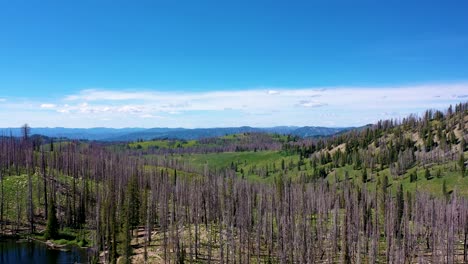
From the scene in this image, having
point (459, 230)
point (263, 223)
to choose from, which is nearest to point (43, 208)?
point (263, 223)

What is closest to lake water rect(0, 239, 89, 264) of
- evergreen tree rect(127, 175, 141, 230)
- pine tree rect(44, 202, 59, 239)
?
pine tree rect(44, 202, 59, 239)

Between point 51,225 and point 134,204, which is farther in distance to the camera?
point 134,204

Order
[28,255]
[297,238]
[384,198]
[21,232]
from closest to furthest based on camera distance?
1. [297,238]
2. [28,255]
3. [21,232]
4. [384,198]

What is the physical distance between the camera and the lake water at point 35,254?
4343 inches

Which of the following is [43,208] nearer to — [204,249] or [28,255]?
A: [28,255]

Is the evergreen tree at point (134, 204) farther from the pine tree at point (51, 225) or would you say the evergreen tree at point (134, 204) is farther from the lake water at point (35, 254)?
the pine tree at point (51, 225)

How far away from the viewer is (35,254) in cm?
11644

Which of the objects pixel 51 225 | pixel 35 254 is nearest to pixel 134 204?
pixel 51 225

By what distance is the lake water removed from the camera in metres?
110

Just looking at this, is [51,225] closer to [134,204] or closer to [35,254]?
[35,254]

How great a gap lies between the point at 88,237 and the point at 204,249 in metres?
43.6

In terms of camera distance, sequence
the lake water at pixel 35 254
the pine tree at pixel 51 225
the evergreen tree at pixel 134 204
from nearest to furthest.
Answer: the lake water at pixel 35 254
the pine tree at pixel 51 225
the evergreen tree at pixel 134 204

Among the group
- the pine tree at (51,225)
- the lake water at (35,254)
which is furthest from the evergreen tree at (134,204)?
the pine tree at (51,225)

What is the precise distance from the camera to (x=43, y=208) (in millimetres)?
159000
